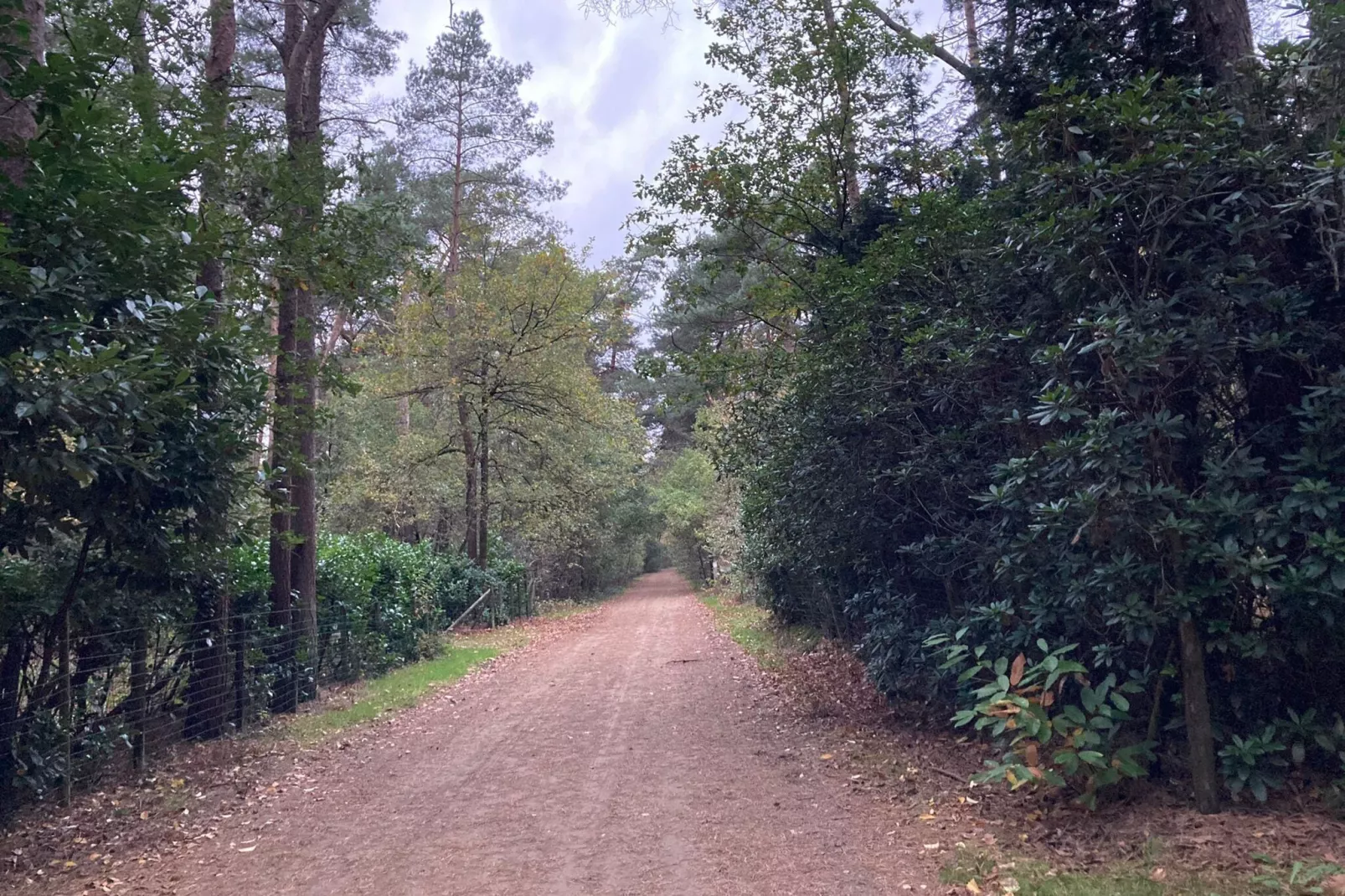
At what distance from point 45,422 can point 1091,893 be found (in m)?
6.21

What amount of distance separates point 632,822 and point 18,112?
6602 millimetres

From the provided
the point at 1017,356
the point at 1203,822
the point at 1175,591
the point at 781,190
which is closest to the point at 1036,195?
the point at 1017,356

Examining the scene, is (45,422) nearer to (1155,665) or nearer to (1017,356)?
(1017,356)

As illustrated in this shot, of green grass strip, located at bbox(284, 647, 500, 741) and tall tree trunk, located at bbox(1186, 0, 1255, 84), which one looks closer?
tall tree trunk, located at bbox(1186, 0, 1255, 84)

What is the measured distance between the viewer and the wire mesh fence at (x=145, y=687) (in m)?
7.14

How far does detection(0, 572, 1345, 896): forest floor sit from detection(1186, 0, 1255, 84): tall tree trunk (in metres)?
4.86

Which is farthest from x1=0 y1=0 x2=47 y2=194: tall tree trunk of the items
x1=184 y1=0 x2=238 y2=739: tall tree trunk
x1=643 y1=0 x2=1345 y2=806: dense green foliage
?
x1=643 y1=0 x2=1345 y2=806: dense green foliage

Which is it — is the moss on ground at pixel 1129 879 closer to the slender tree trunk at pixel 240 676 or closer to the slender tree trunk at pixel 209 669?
the slender tree trunk at pixel 209 669

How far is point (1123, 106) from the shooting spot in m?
5.42

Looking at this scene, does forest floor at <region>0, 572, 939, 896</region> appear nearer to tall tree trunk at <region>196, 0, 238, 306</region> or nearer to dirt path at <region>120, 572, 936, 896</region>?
dirt path at <region>120, 572, 936, 896</region>

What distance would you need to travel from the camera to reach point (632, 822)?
21.7ft

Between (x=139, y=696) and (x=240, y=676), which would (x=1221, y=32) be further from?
(x=240, y=676)

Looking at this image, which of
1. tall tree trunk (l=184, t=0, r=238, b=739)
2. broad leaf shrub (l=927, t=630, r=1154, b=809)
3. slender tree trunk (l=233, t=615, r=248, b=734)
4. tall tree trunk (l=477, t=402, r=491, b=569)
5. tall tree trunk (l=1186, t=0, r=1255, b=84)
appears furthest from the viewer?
tall tree trunk (l=477, t=402, r=491, b=569)

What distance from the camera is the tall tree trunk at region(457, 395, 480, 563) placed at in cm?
2475
